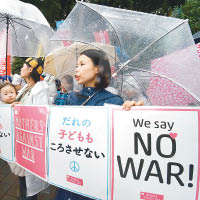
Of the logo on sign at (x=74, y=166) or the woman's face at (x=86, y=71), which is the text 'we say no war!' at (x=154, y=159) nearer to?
the logo on sign at (x=74, y=166)

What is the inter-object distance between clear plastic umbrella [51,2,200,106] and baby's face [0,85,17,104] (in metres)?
0.88

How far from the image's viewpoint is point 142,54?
1964mm

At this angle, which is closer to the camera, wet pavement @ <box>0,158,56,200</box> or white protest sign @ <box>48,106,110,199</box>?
white protest sign @ <box>48,106,110,199</box>

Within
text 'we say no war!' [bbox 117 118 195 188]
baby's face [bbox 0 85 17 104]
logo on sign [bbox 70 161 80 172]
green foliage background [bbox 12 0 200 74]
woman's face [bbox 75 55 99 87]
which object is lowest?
logo on sign [bbox 70 161 80 172]

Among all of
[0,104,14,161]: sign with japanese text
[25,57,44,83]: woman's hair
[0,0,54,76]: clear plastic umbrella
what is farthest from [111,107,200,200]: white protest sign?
[0,0,54,76]: clear plastic umbrella

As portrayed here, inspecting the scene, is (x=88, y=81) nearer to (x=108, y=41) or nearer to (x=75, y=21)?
(x=108, y=41)

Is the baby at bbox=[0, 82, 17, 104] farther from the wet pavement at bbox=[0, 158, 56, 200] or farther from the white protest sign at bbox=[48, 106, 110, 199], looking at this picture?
the wet pavement at bbox=[0, 158, 56, 200]

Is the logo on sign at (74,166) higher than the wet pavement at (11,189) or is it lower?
higher

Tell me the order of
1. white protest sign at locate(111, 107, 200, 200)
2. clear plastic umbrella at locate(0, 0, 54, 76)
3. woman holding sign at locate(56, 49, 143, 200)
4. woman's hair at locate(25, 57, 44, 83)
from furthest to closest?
clear plastic umbrella at locate(0, 0, 54, 76)
woman's hair at locate(25, 57, 44, 83)
woman holding sign at locate(56, 49, 143, 200)
white protest sign at locate(111, 107, 200, 200)

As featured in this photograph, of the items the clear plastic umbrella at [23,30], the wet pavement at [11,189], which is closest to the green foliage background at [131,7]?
the clear plastic umbrella at [23,30]

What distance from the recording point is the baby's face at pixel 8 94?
2166 millimetres

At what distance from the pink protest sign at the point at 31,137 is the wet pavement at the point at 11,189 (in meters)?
1.11

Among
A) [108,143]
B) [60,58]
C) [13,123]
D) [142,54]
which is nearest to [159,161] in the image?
[108,143]

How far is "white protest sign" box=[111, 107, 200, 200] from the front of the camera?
1.11 meters
